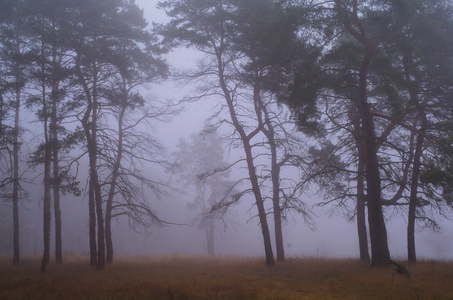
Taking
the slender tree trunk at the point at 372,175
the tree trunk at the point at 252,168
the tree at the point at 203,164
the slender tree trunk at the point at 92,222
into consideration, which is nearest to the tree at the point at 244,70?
the tree trunk at the point at 252,168

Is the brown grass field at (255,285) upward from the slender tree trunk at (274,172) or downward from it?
downward

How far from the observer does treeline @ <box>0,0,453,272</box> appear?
1116 centimetres

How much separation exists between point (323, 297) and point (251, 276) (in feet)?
12.8

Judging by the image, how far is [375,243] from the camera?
11.6 m

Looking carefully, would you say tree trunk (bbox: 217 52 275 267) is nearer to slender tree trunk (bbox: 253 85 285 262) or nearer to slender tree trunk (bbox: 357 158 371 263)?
slender tree trunk (bbox: 253 85 285 262)

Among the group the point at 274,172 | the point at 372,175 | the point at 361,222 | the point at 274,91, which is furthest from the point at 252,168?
the point at 361,222

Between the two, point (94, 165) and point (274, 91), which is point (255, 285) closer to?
point (274, 91)

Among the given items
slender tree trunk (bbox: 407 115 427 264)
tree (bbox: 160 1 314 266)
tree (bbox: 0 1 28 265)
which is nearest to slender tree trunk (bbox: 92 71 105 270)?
tree (bbox: 0 1 28 265)

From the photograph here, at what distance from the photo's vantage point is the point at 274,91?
13570mm

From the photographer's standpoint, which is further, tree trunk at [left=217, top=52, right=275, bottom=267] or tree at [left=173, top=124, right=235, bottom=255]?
tree at [left=173, top=124, right=235, bottom=255]

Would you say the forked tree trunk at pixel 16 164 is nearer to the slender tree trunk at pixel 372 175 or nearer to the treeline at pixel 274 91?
the treeline at pixel 274 91

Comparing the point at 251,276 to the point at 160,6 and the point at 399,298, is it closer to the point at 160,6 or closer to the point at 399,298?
A: the point at 399,298

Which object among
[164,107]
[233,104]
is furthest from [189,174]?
[233,104]

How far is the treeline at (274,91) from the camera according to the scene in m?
11.2
